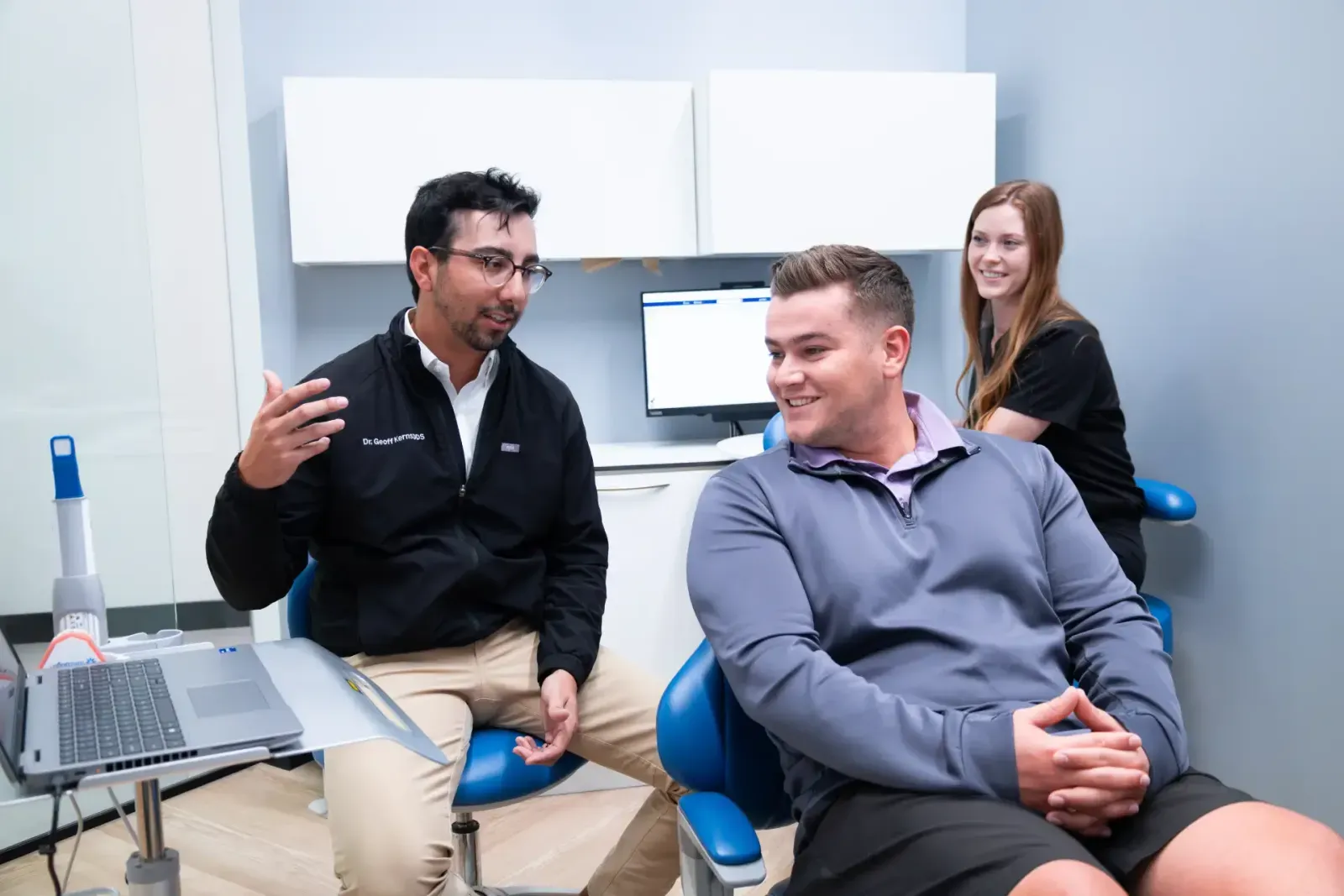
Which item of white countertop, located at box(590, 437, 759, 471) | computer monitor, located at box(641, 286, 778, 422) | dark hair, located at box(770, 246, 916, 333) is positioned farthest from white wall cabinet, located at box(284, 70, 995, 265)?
dark hair, located at box(770, 246, 916, 333)

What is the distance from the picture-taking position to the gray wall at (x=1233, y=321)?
6.84 feet

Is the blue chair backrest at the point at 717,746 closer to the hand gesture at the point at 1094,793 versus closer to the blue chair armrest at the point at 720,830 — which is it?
the blue chair armrest at the point at 720,830

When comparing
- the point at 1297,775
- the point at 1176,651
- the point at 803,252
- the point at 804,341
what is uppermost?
the point at 803,252

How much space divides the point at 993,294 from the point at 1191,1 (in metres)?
0.84

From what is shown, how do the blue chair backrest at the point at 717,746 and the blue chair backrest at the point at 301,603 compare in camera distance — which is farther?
the blue chair backrest at the point at 301,603

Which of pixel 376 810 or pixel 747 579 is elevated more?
pixel 747 579

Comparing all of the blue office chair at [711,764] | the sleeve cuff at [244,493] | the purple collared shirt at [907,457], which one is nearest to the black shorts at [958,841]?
the blue office chair at [711,764]

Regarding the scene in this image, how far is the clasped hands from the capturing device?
1.12 m

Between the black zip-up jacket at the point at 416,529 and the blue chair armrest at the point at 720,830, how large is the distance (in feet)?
1.69

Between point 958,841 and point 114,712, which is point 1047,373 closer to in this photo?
point 958,841

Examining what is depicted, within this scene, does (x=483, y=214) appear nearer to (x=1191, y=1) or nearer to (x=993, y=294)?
(x=993, y=294)

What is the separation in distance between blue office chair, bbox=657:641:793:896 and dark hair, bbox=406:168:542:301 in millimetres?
842

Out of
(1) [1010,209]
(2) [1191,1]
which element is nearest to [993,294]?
(1) [1010,209]

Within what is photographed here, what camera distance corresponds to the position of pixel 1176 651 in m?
2.54
